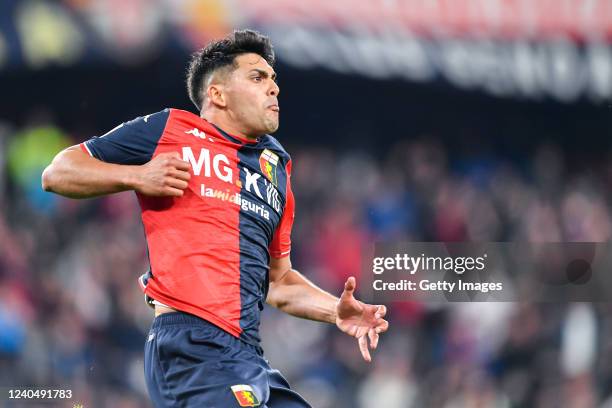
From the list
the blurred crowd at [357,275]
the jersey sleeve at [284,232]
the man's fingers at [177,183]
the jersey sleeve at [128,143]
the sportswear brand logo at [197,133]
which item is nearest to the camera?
the man's fingers at [177,183]

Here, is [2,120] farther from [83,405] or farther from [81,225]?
[83,405]

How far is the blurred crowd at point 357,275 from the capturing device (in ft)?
18.7

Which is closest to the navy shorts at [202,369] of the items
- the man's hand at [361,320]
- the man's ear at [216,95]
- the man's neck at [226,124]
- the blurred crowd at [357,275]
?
the man's hand at [361,320]

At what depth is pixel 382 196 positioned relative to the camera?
591 centimetres

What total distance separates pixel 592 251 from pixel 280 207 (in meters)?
2.99

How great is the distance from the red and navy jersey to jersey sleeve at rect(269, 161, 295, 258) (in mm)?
160

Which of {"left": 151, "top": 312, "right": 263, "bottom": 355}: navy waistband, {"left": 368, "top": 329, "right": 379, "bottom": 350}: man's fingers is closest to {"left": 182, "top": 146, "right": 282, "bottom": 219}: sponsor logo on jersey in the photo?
{"left": 151, "top": 312, "right": 263, "bottom": 355}: navy waistband

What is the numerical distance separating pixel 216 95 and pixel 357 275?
258 cm

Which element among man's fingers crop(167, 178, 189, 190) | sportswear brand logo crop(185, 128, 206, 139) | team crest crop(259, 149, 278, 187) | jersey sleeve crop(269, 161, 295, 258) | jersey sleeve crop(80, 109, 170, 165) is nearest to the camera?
man's fingers crop(167, 178, 189, 190)

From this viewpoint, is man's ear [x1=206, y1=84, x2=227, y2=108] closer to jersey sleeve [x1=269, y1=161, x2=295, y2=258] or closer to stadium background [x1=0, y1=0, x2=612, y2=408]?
jersey sleeve [x1=269, y1=161, x2=295, y2=258]

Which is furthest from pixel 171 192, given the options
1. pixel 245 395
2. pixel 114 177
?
pixel 245 395

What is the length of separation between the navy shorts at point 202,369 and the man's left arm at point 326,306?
323 mm

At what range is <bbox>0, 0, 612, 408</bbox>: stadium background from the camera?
5727 mm

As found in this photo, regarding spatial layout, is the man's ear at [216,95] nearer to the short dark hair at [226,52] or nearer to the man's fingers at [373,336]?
the short dark hair at [226,52]
